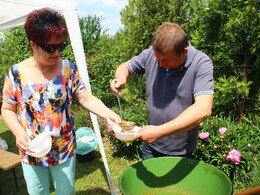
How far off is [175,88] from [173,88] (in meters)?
0.02

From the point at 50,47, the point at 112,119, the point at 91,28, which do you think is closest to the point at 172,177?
the point at 112,119

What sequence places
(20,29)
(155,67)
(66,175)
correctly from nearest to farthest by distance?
(66,175)
(155,67)
(20,29)

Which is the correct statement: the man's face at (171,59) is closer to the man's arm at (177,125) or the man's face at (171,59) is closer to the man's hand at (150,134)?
the man's arm at (177,125)

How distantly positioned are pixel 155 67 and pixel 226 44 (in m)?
2.06

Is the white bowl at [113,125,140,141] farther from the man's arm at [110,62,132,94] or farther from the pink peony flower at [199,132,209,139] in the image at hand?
the pink peony flower at [199,132,209,139]

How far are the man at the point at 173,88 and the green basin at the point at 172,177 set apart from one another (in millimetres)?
193

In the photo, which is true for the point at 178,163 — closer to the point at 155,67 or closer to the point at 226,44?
the point at 155,67

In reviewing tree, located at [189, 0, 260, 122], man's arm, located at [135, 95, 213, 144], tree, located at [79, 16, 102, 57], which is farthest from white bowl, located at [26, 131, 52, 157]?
tree, located at [79, 16, 102, 57]

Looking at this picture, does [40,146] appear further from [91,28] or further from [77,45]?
[91,28]

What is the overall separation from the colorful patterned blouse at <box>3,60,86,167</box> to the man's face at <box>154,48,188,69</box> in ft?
2.10

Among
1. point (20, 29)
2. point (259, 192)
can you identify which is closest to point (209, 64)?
point (259, 192)

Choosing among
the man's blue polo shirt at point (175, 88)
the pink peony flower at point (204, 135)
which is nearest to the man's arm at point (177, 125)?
the man's blue polo shirt at point (175, 88)

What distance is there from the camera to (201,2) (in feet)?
11.9

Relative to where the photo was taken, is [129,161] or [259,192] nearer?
[259,192]
